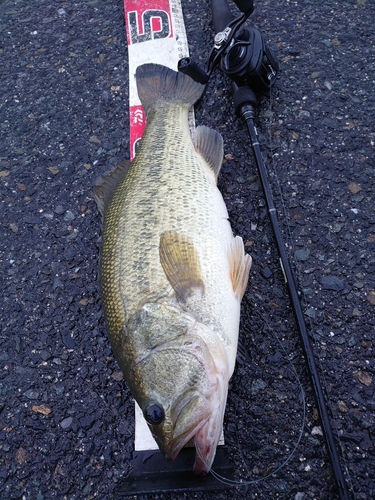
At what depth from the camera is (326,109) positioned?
2.88 metres

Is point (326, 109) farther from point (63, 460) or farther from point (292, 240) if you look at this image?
point (63, 460)

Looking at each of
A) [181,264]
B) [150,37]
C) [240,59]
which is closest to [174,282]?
[181,264]

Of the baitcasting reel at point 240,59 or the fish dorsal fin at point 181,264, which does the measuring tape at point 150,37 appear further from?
the fish dorsal fin at point 181,264

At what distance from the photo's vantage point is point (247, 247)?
8.29 feet

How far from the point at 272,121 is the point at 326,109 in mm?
381

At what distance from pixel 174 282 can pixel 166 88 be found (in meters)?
1.50

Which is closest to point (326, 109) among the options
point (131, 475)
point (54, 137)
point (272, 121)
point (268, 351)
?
point (272, 121)

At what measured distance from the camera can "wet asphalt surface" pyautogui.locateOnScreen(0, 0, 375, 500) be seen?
211 centimetres

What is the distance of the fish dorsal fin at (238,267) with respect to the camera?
2160 mm

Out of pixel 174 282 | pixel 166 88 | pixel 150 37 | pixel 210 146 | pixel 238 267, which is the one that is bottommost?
pixel 238 267

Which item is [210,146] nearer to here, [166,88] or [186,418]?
[166,88]

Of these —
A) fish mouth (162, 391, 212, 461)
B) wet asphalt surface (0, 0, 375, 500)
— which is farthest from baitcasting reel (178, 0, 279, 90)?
fish mouth (162, 391, 212, 461)

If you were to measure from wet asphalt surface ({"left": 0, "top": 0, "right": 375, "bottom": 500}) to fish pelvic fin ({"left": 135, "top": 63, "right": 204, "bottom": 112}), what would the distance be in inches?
8.7

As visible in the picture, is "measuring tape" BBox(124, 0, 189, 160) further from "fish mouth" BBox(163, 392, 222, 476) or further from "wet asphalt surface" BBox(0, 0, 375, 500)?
"fish mouth" BBox(163, 392, 222, 476)
